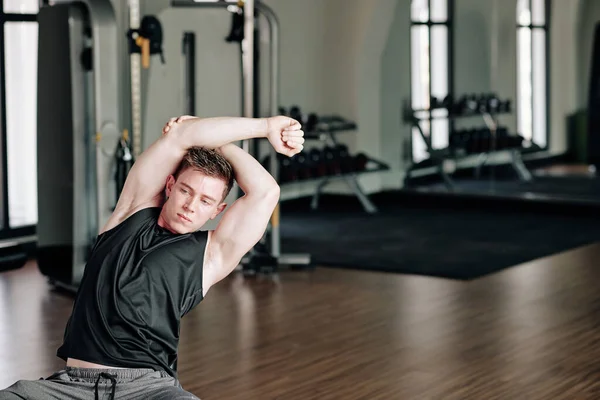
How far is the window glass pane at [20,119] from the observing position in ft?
19.1

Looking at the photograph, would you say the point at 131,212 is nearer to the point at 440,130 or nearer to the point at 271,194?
the point at 271,194

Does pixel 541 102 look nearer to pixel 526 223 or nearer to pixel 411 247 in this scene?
pixel 526 223

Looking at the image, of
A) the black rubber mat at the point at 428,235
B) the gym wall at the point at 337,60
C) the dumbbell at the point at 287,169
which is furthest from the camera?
the gym wall at the point at 337,60

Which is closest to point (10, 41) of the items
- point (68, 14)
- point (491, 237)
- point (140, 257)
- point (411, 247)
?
point (68, 14)

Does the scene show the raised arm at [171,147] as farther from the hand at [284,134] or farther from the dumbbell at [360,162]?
the dumbbell at [360,162]

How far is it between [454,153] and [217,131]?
5147 mm

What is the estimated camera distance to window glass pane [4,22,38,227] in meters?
5.83

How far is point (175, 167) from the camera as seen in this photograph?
2287 millimetres

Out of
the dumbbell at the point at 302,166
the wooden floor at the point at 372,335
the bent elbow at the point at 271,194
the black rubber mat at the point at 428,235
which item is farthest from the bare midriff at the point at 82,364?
the dumbbell at the point at 302,166

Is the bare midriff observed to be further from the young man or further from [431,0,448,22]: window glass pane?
[431,0,448,22]: window glass pane

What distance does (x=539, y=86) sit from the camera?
22.5 ft

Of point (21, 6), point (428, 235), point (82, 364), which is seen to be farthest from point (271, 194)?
point (428, 235)

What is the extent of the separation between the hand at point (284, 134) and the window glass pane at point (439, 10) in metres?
5.12

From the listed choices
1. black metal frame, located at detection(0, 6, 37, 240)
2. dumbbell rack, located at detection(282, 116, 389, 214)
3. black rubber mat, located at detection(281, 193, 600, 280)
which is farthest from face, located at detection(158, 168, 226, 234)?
dumbbell rack, located at detection(282, 116, 389, 214)
